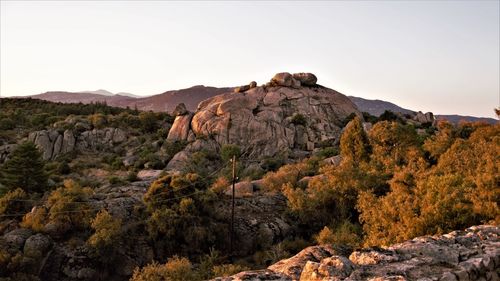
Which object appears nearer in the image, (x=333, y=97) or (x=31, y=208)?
(x=31, y=208)

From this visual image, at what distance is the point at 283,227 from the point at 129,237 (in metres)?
13.7

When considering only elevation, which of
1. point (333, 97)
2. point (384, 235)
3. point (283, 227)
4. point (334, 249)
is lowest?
point (283, 227)

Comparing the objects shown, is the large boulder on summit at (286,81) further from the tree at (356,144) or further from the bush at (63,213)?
the bush at (63,213)

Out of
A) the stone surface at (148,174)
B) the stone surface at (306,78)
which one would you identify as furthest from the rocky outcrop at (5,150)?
the stone surface at (306,78)

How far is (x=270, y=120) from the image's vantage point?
73.3 metres

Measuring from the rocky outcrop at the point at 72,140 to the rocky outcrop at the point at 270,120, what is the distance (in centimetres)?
1033

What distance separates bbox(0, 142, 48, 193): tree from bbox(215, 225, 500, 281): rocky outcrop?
40.3 m

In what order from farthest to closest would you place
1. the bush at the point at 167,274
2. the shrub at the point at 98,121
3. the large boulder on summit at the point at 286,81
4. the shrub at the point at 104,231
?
the large boulder on summit at the point at 286,81 < the shrub at the point at 98,121 < the shrub at the point at 104,231 < the bush at the point at 167,274

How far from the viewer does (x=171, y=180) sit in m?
37.7

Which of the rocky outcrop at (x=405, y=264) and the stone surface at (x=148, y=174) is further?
the stone surface at (x=148, y=174)

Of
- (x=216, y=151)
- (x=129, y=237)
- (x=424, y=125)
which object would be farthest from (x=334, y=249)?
(x=424, y=125)

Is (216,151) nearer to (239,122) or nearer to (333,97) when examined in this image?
(239,122)

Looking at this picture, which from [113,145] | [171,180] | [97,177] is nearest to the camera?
[171,180]

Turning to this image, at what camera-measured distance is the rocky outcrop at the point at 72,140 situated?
67.7 meters
